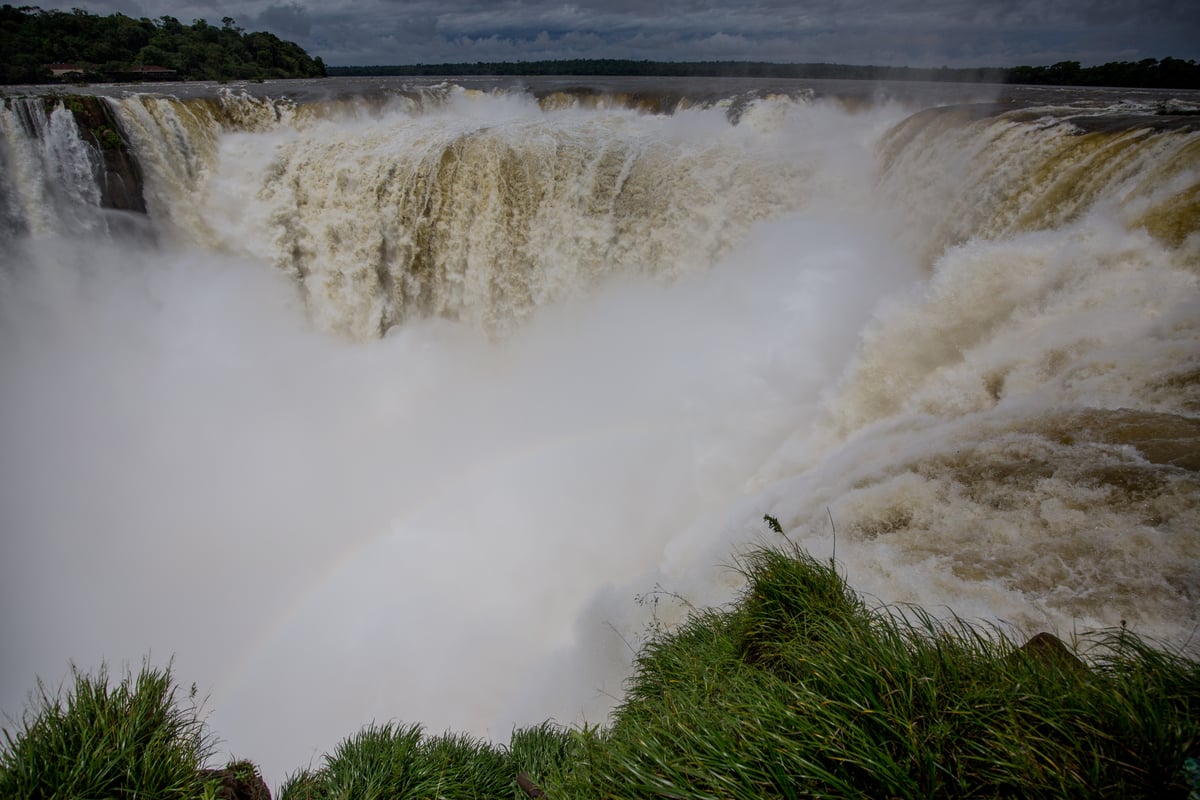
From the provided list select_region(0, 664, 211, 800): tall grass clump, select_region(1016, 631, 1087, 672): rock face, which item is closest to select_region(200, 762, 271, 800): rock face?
select_region(0, 664, 211, 800): tall grass clump

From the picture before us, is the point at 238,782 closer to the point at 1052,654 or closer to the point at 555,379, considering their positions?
the point at 1052,654

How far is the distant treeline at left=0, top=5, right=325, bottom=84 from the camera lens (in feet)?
98.6

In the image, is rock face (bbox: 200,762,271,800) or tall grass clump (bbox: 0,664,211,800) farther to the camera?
rock face (bbox: 200,762,271,800)

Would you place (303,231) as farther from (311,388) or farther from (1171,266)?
(1171,266)

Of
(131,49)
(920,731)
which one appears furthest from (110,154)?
(131,49)

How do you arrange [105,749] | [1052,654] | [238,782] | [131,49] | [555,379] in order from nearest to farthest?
[1052,654]
[105,749]
[238,782]
[555,379]
[131,49]

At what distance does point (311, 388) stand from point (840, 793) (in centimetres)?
1538

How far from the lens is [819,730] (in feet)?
6.95

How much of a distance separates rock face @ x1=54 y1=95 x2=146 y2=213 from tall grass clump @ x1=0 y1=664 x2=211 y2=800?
53.2ft

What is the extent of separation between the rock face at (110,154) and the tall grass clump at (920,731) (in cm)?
1811

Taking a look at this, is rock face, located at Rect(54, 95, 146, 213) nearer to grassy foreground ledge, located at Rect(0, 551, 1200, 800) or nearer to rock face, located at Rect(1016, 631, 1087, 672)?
grassy foreground ledge, located at Rect(0, 551, 1200, 800)

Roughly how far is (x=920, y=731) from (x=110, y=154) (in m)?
19.4

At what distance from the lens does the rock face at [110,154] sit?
14.0 metres

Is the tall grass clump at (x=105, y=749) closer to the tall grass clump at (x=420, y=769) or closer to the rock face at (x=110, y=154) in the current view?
the tall grass clump at (x=420, y=769)
